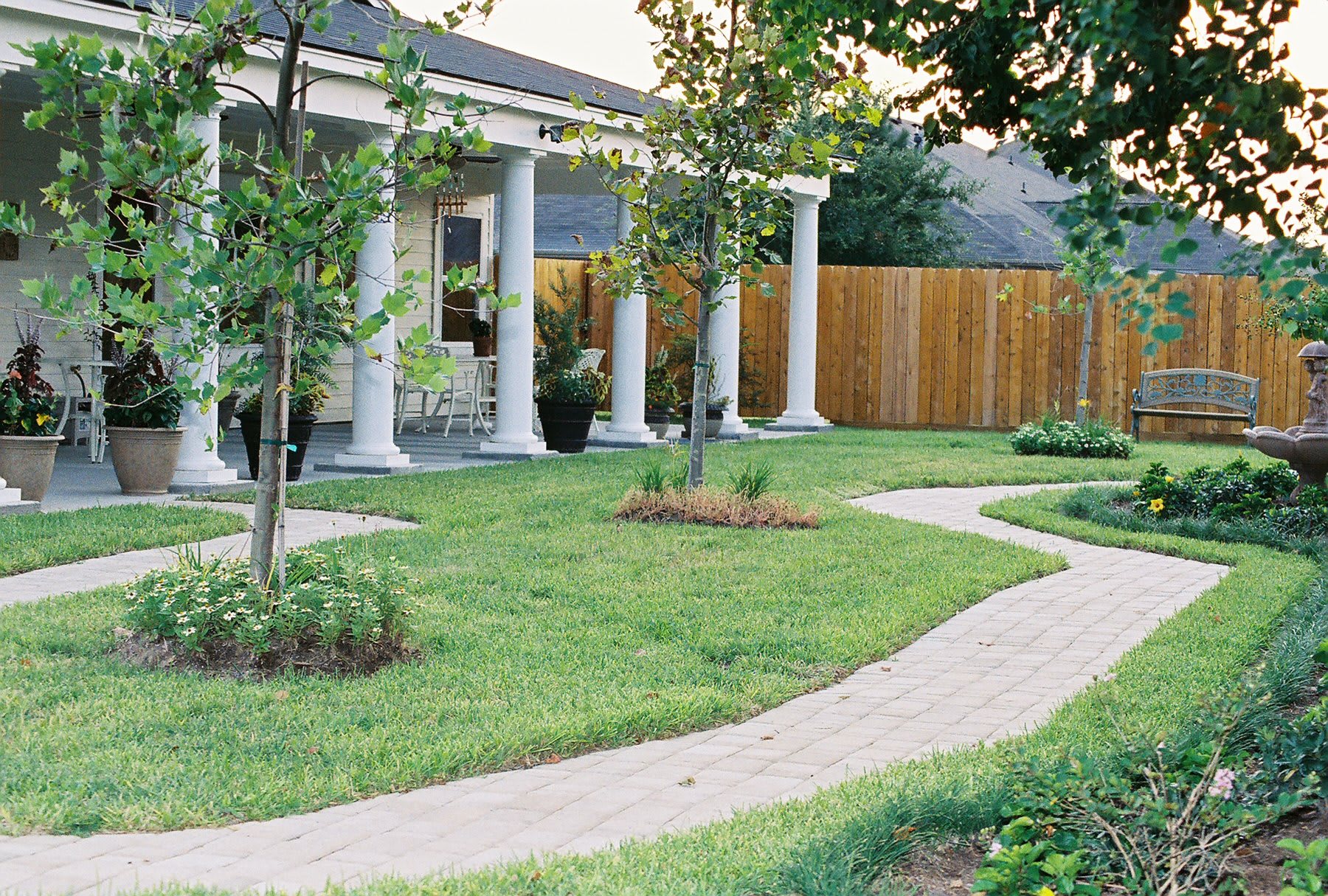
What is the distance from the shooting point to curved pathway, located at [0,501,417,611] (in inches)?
262

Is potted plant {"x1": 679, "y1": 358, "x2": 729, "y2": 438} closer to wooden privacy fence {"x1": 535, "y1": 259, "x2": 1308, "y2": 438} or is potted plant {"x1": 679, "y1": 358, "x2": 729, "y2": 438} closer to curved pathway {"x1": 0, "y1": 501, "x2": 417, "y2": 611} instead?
wooden privacy fence {"x1": 535, "y1": 259, "x2": 1308, "y2": 438}

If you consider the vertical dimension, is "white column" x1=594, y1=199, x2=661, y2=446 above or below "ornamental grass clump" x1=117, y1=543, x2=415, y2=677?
above

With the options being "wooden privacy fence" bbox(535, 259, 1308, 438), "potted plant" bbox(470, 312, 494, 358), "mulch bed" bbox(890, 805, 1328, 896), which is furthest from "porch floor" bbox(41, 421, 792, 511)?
"mulch bed" bbox(890, 805, 1328, 896)

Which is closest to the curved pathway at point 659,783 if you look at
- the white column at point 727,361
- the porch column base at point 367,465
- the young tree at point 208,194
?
the young tree at point 208,194

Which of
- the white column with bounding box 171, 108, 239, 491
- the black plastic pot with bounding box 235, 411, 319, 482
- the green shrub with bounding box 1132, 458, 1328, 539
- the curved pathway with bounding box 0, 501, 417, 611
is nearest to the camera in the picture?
the curved pathway with bounding box 0, 501, 417, 611

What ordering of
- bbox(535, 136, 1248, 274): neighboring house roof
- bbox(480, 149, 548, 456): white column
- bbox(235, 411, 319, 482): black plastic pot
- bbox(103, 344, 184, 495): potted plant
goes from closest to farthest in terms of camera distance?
bbox(103, 344, 184, 495): potted plant
bbox(235, 411, 319, 482): black plastic pot
bbox(480, 149, 548, 456): white column
bbox(535, 136, 1248, 274): neighboring house roof

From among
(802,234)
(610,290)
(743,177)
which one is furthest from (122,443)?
(802,234)

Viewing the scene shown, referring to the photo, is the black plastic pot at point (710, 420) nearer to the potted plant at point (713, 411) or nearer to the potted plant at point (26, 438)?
the potted plant at point (713, 411)

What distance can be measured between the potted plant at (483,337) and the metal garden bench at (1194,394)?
7980 millimetres

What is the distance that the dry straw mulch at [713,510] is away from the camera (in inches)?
358

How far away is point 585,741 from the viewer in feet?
14.8

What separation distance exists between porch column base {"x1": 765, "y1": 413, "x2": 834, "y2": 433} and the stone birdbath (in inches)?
299

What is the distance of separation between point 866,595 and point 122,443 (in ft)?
18.0

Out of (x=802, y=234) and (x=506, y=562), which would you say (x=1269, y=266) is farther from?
(x=802, y=234)
